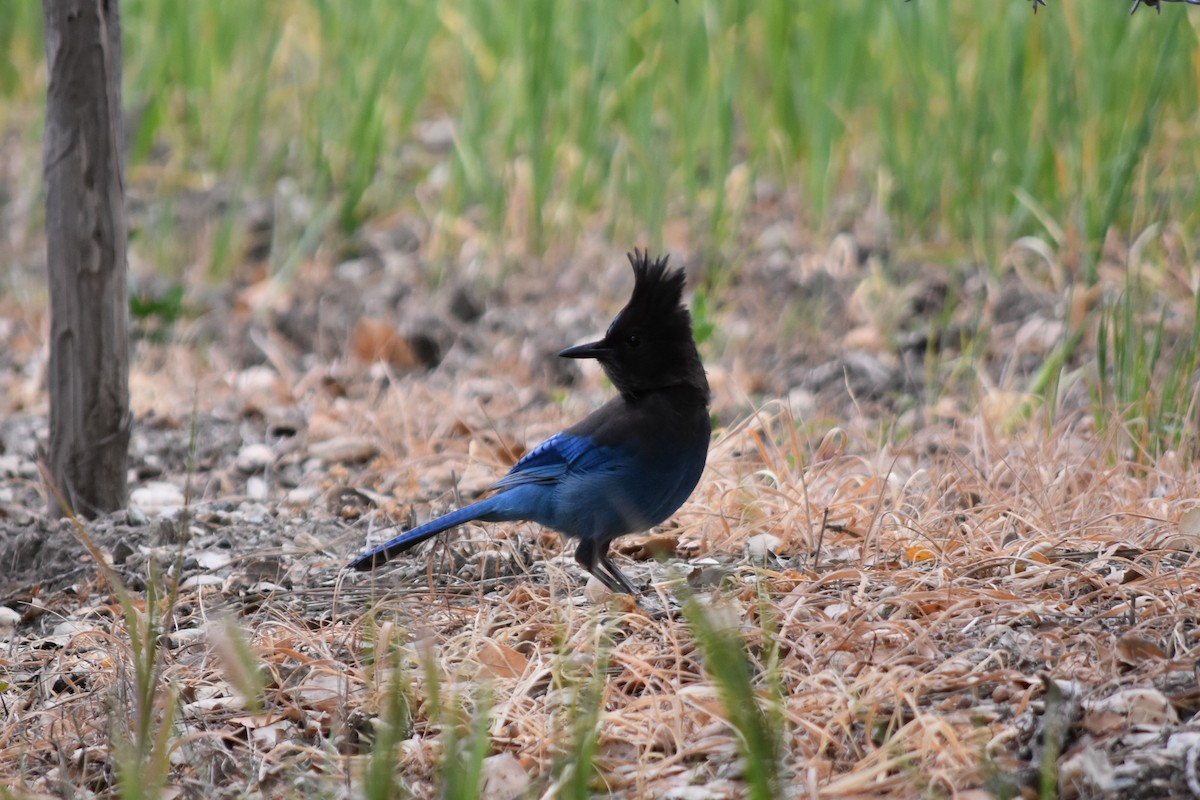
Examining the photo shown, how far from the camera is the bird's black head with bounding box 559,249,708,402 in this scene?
320cm

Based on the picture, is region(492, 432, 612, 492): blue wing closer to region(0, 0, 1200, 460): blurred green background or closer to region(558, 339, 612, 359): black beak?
region(558, 339, 612, 359): black beak

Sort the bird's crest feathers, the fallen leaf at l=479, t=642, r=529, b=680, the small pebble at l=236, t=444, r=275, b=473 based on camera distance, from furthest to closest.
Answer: the small pebble at l=236, t=444, r=275, b=473 < the bird's crest feathers < the fallen leaf at l=479, t=642, r=529, b=680

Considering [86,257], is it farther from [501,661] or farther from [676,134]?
[676,134]

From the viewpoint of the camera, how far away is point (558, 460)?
125 inches

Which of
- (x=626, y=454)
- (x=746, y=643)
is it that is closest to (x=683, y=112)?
(x=626, y=454)

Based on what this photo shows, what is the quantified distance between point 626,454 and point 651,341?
0.30 meters

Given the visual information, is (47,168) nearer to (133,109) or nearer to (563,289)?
(563,289)

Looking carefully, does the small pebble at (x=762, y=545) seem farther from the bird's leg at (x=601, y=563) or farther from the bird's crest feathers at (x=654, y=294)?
the bird's crest feathers at (x=654, y=294)

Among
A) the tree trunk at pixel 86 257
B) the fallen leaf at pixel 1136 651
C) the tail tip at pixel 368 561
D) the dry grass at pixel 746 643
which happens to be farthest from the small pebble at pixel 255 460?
the fallen leaf at pixel 1136 651

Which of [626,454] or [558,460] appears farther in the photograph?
[558,460]

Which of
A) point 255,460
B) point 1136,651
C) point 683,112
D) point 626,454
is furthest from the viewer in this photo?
point 683,112

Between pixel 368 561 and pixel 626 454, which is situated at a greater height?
pixel 626 454

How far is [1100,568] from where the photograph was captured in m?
2.86

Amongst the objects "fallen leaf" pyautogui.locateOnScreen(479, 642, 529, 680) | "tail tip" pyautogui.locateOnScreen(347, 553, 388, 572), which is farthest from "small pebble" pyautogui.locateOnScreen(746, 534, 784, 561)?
"tail tip" pyautogui.locateOnScreen(347, 553, 388, 572)
